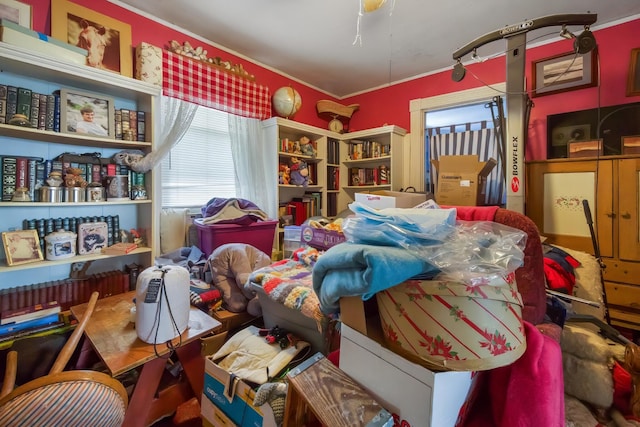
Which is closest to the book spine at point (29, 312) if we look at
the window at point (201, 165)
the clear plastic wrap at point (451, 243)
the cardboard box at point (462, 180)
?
the window at point (201, 165)

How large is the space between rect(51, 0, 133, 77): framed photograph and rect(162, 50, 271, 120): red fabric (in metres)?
0.25

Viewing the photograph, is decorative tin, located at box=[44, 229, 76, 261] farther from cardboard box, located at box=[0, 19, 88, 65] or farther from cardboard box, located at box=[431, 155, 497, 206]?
cardboard box, located at box=[431, 155, 497, 206]

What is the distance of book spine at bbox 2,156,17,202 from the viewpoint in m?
1.52

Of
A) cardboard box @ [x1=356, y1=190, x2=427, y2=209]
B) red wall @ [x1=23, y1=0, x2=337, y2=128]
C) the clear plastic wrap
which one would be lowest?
the clear plastic wrap

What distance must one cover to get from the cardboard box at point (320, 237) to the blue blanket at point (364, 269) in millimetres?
890

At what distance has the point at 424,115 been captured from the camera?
126 inches

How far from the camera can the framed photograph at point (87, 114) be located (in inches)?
65.6

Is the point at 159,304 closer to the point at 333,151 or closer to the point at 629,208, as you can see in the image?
the point at 333,151

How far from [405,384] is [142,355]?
988 millimetres

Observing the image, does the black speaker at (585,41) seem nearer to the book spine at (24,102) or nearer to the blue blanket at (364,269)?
the blue blanket at (364,269)

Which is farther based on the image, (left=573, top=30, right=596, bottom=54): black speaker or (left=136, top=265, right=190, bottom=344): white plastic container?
(left=573, top=30, right=596, bottom=54): black speaker

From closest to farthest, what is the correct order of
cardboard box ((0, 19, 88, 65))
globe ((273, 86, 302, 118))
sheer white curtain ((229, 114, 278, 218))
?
cardboard box ((0, 19, 88, 65)) → sheer white curtain ((229, 114, 278, 218)) → globe ((273, 86, 302, 118))

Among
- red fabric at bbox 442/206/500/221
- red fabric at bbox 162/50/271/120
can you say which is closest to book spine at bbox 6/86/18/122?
red fabric at bbox 162/50/271/120

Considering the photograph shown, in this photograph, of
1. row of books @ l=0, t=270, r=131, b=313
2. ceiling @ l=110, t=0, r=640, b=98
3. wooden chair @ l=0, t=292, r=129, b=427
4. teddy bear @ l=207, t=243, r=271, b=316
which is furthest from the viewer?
ceiling @ l=110, t=0, r=640, b=98
